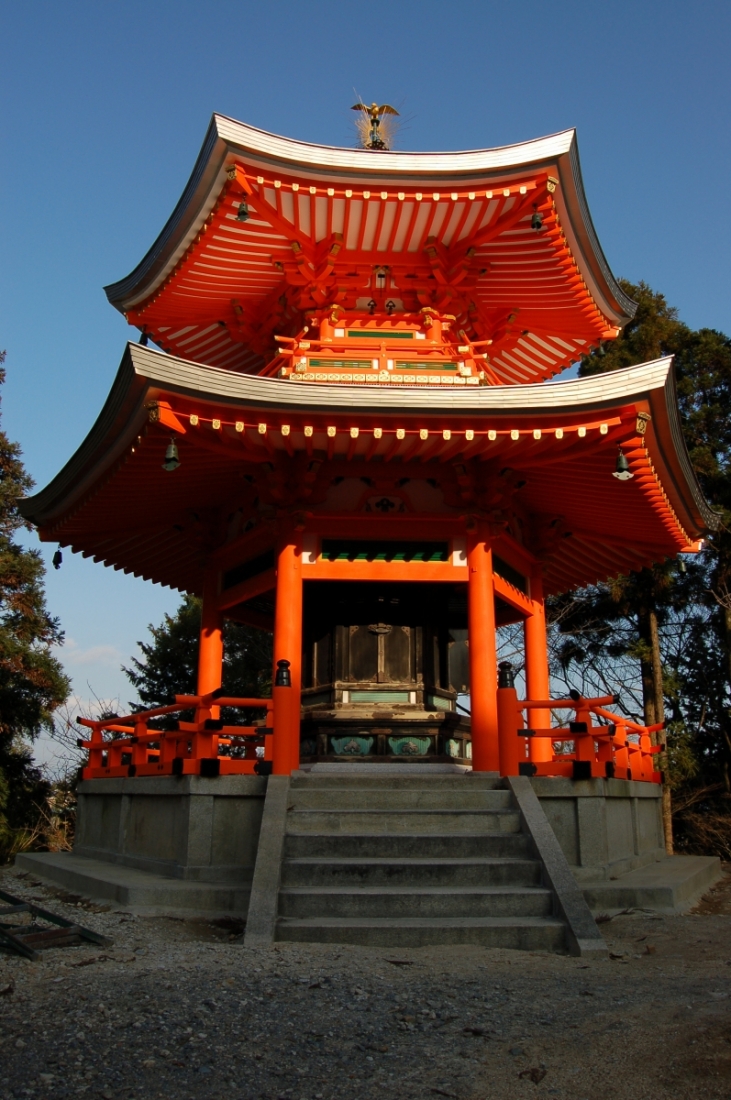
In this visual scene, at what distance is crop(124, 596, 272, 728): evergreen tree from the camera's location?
1081 inches

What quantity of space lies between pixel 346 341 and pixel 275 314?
128cm

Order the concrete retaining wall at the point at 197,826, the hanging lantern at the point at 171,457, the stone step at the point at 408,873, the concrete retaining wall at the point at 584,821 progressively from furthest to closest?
1. the hanging lantern at the point at 171,457
2. the concrete retaining wall at the point at 584,821
3. the concrete retaining wall at the point at 197,826
4. the stone step at the point at 408,873

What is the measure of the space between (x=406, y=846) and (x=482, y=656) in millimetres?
→ 2704

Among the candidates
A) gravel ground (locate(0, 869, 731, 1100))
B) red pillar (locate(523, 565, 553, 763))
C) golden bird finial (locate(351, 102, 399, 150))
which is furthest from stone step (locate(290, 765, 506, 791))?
golden bird finial (locate(351, 102, 399, 150))

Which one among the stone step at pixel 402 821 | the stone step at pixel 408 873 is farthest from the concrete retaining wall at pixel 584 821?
the stone step at pixel 408 873

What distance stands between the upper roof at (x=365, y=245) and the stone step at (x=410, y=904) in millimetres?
6847

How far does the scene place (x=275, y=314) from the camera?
1185cm

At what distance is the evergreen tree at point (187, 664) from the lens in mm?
27453

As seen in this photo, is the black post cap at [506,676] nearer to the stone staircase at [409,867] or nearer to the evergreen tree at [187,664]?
the stone staircase at [409,867]

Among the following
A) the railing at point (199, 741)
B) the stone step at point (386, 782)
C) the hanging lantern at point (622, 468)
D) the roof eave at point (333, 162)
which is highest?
the roof eave at point (333, 162)

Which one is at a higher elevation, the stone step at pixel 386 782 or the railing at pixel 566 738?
the railing at pixel 566 738

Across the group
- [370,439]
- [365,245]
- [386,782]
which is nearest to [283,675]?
[386,782]

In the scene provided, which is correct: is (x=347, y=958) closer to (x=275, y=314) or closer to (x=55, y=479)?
(x=55, y=479)

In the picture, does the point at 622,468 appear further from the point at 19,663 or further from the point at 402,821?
the point at 19,663
